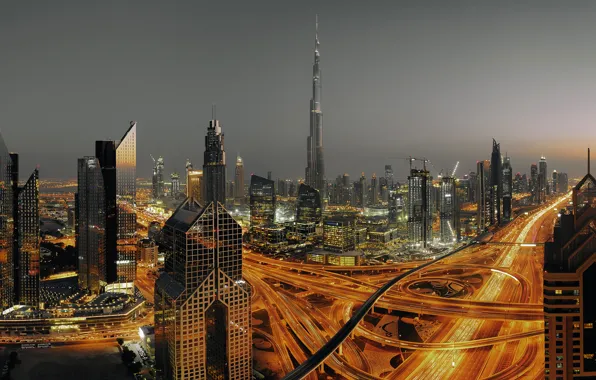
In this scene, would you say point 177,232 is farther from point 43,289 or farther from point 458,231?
point 458,231

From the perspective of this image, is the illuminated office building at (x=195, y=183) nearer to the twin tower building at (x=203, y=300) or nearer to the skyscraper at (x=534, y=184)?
the twin tower building at (x=203, y=300)

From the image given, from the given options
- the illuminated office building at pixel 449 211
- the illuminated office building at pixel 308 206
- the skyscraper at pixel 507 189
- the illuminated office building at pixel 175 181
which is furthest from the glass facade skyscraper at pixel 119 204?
the skyscraper at pixel 507 189

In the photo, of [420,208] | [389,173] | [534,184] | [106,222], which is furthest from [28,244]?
[389,173]

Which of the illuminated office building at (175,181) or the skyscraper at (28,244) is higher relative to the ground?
the illuminated office building at (175,181)

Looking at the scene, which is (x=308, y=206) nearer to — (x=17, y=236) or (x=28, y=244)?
(x=28, y=244)

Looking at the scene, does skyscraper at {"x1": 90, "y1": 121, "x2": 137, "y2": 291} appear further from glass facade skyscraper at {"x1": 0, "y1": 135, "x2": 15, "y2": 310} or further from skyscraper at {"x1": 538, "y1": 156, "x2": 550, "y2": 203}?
skyscraper at {"x1": 538, "y1": 156, "x2": 550, "y2": 203}

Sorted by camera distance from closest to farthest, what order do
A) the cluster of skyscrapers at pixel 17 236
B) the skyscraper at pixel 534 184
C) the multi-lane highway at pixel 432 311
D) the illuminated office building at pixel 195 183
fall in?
the multi-lane highway at pixel 432 311, the cluster of skyscrapers at pixel 17 236, the illuminated office building at pixel 195 183, the skyscraper at pixel 534 184

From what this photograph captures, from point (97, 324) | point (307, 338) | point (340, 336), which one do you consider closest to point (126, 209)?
point (97, 324)
